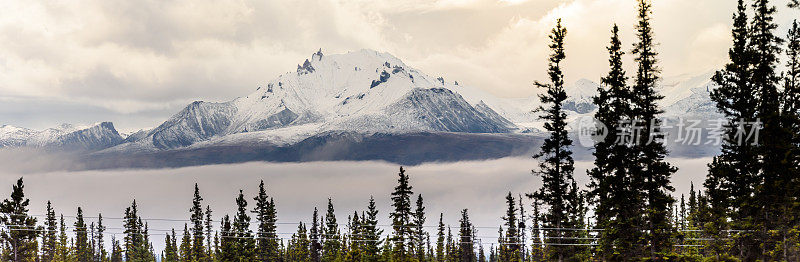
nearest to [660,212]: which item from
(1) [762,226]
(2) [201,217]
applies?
(1) [762,226]

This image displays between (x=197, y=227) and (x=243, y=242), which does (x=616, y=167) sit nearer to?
(x=243, y=242)

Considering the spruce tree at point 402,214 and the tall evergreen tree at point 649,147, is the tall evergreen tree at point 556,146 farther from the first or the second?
the spruce tree at point 402,214

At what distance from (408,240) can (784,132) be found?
2081 inches

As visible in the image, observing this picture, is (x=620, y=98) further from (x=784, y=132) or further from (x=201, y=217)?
(x=201, y=217)

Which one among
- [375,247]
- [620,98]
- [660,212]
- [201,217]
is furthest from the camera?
[201,217]

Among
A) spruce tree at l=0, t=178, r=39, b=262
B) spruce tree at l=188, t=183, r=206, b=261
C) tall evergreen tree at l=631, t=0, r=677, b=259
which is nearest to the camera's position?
tall evergreen tree at l=631, t=0, r=677, b=259

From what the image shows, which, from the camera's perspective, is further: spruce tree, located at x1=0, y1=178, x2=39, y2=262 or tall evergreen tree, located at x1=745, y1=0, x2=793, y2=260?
spruce tree, located at x1=0, y1=178, x2=39, y2=262

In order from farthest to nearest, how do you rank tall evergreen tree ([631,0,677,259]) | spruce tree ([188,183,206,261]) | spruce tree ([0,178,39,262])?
spruce tree ([188,183,206,261]) → spruce tree ([0,178,39,262]) → tall evergreen tree ([631,0,677,259])

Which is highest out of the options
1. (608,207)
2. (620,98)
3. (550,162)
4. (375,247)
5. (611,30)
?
(611,30)

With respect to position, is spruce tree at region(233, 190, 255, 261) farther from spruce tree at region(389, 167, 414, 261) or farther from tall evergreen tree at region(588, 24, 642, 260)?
tall evergreen tree at region(588, 24, 642, 260)

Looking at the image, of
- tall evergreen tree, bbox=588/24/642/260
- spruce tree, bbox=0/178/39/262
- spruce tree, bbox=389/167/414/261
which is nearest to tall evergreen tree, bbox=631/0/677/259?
tall evergreen tree, bbox=588/24/642/260

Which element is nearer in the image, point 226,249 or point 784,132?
point 784,132

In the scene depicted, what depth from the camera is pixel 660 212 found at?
4416cm

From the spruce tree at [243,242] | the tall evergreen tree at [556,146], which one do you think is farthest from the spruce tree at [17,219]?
the tall evergreen tree at [556,146]
